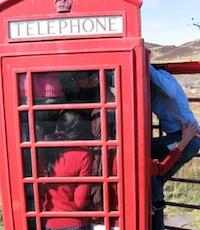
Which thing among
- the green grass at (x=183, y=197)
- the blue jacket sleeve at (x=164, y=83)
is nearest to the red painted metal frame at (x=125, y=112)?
the blue jacket sleeve at (x=164, y=83)

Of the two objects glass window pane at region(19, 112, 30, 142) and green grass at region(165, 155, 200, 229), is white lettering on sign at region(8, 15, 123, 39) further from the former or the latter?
green grass at region(165, 155, 200, 229)

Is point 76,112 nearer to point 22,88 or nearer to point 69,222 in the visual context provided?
point 22,88

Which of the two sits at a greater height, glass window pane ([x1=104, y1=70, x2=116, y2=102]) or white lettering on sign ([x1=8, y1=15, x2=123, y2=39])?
white lettering on sign ([x1=8, y1=15, x2=123, y2=39])

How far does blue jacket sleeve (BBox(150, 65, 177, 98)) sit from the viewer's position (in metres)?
3.30

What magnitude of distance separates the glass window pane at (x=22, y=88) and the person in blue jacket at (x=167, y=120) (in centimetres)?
75

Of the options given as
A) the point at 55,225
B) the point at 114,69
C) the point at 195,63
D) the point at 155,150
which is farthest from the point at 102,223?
the point at 195,63

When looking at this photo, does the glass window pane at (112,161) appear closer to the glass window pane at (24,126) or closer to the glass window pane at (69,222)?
the glass window pane at (69,222)

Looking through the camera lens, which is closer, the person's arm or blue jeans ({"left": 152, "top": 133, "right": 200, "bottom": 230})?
the person's arm

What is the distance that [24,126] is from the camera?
325 cm

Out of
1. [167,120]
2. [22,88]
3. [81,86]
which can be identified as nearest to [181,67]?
[167,120]

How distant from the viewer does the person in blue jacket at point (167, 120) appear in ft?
11.0

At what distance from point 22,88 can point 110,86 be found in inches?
20.3

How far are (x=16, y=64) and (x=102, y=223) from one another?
42.8 inches

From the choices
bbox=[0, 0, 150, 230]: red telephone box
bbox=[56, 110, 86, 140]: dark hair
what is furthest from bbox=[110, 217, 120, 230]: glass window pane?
bbox=[56, 110, 86, 140]: dark hair
